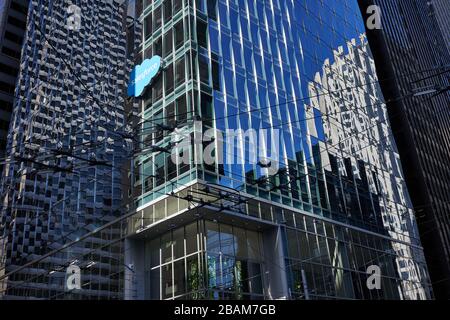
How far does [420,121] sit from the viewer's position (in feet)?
270

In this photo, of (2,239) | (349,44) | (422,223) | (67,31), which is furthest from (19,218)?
(422,223)

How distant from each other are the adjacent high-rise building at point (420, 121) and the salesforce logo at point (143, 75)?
122 ft

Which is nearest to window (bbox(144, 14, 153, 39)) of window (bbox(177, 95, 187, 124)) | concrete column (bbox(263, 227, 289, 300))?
window (bbox(177, 95, 187, 124))

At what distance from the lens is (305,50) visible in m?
41.1

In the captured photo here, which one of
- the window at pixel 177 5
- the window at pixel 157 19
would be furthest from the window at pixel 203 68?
the window at pixel 157 19

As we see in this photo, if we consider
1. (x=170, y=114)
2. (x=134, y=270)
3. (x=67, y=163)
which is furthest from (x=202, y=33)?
(x=134, y=270)

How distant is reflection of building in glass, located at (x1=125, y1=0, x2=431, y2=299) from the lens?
91.6 feet

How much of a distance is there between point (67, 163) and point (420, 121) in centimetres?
6850

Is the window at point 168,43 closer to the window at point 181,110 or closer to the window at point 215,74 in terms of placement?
the window at point 215,74

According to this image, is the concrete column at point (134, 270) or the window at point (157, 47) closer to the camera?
the concrete column at point (134, 270)

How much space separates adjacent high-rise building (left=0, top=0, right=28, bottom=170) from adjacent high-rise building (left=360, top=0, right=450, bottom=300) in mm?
51340

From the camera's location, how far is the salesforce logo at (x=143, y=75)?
32844 mm

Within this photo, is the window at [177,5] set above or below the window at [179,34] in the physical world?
above

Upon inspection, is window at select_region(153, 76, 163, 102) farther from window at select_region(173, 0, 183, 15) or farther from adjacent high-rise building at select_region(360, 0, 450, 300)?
adjacent high-rise building at select_region(360, 0, 450, 300)
